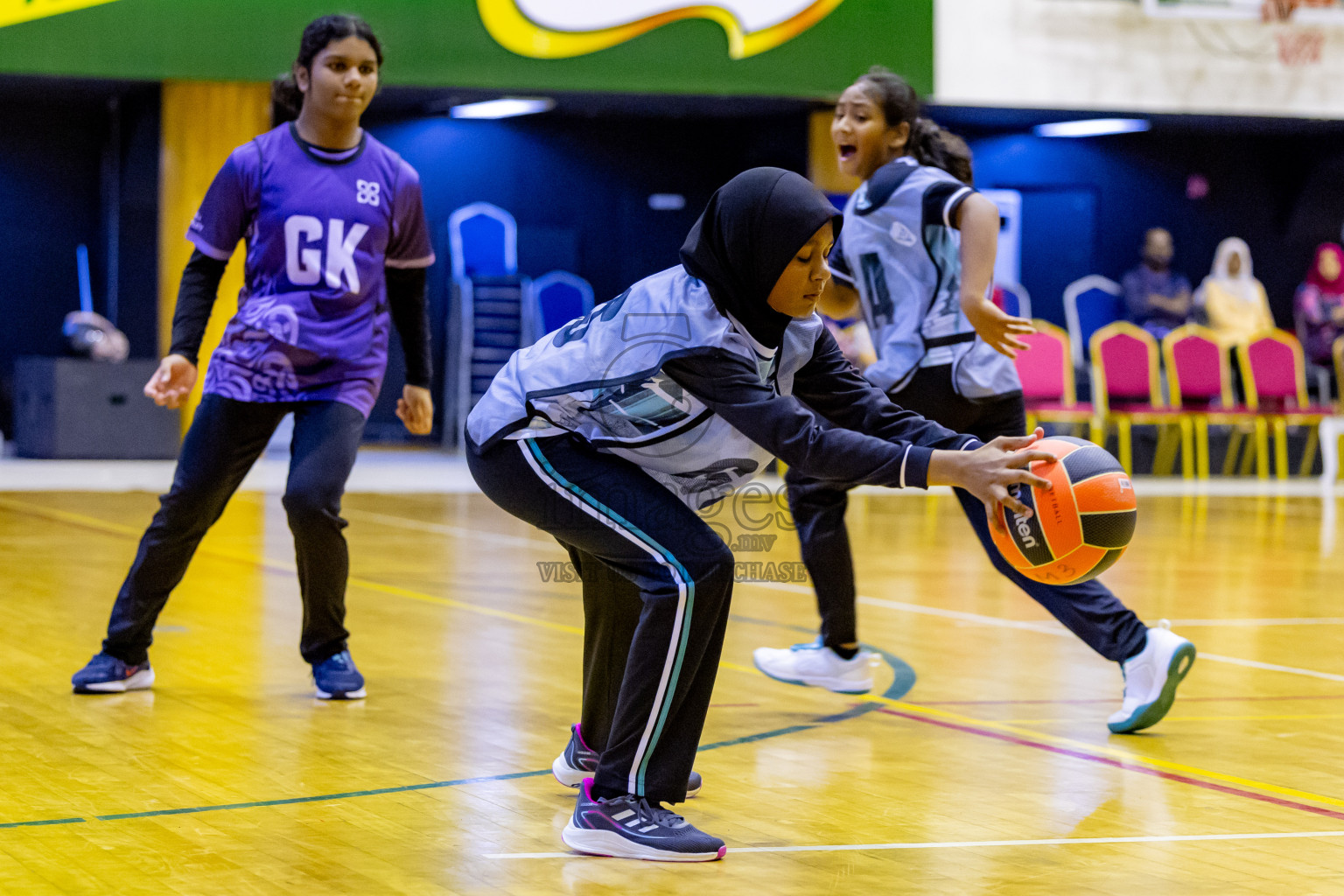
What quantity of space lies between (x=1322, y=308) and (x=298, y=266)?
45.5 feet

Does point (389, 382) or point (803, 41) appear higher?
point (803, 41)

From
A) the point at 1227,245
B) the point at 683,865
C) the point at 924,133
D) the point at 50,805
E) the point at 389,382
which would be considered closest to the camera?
the point at 683,865

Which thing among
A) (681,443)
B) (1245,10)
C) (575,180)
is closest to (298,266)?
(681,443)

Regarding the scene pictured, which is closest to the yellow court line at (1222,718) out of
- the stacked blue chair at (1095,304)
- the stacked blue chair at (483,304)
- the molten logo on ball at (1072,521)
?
the molten logo on ball at (1072,521)

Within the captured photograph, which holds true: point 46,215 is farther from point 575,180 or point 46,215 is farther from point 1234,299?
point 1234,299

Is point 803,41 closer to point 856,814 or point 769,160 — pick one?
point 769,160

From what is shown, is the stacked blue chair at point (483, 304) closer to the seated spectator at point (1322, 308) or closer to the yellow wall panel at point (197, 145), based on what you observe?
the yellow wall panel at point (197, 145)

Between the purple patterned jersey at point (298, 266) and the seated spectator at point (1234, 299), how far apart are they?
12485 mm

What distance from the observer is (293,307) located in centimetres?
421

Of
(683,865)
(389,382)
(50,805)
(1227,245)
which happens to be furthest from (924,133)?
(389,382)

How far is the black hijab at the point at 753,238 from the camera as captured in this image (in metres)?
2.78

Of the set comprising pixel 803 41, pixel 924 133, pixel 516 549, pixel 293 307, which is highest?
pixel 803 41

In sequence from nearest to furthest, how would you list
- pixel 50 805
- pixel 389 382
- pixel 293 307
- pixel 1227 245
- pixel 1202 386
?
pixel 50 805 < pixel 293 307 < pixel 1202 386 < pixel 1227 245 < pixel 389 382

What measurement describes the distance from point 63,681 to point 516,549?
3662 mm
